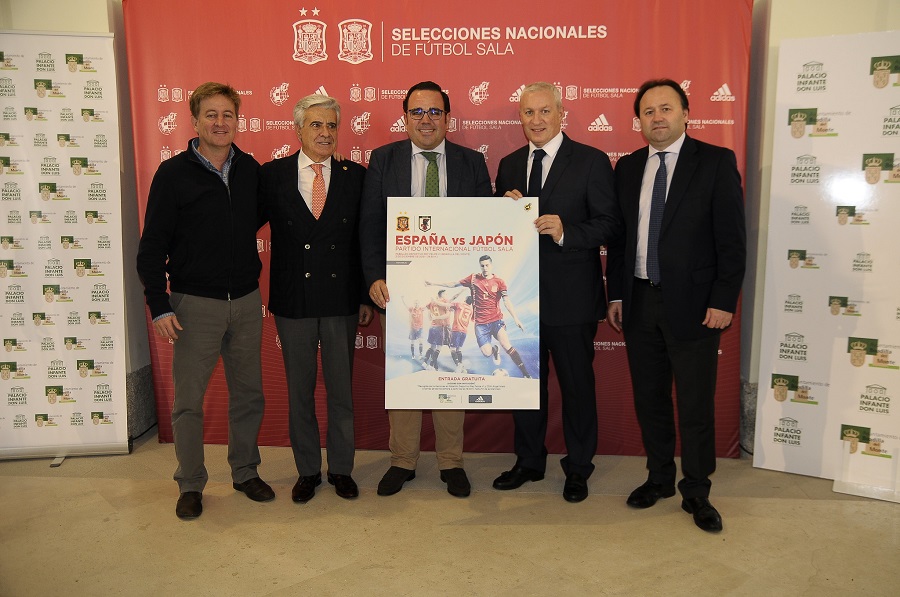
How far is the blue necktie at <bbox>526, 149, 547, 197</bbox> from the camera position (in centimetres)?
340

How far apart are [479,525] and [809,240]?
2.49m

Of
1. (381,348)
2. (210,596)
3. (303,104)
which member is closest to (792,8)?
(303,104)

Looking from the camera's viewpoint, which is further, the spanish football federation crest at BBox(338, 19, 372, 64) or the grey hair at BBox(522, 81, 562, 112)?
the spanish football federation crest at BBox(338, 19, 372, 64)

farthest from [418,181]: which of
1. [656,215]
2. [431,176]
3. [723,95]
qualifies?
[723,95]

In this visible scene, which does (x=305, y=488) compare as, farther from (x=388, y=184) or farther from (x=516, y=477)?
(x=388, y=184)

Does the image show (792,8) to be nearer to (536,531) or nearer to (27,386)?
(536,531)

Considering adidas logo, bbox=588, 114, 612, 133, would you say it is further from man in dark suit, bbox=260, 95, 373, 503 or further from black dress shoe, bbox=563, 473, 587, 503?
black dress shoe, bbox=563, 473, 587, 503

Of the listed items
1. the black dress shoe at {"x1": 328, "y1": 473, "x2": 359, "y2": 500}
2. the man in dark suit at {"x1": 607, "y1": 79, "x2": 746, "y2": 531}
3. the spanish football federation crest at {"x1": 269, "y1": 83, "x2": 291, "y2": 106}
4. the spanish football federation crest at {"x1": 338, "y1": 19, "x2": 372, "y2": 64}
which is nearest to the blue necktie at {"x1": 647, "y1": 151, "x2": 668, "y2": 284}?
the man in dark suit at {"x1": 607, "y1": 79, "x2": 746, "y2": 531}

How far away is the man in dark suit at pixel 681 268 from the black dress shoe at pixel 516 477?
574 millimetres

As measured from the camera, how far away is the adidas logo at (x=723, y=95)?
393 cm

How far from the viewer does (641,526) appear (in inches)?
125

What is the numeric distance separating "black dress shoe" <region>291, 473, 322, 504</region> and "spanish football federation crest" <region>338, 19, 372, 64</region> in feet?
8.48

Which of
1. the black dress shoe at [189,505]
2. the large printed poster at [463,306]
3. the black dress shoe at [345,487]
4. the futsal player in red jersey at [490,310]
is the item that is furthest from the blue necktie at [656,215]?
the black dress shoe at [189,505]

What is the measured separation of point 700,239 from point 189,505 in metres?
2.88
